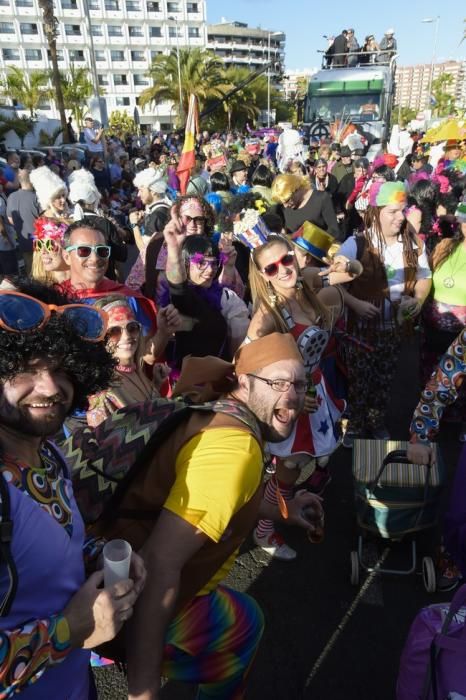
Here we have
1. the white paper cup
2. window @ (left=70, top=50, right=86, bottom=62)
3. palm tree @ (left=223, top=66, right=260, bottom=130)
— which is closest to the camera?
the white paper cup

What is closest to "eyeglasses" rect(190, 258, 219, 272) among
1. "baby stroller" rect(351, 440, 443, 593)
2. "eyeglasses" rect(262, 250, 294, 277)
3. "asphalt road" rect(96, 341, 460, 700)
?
"eyeglasses" rect(262, 250, 294, 277)

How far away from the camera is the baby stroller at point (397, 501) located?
2.54m

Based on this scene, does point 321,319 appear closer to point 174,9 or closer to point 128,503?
point 128,503

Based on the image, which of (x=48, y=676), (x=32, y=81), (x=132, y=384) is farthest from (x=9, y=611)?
(x=32, y=81)

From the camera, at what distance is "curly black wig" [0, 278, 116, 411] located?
3.91ft

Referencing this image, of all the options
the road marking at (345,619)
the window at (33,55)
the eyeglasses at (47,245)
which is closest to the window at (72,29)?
Result: the window at (33,55)

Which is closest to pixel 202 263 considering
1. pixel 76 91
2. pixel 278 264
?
pixel 278 264

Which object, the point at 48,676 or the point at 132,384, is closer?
the point at 48,676

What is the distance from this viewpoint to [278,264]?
2.59 meters

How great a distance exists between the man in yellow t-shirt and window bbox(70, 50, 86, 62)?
66.8 m

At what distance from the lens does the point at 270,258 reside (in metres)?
2.60

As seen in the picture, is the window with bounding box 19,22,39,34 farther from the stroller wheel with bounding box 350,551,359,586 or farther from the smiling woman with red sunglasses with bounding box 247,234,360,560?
the stroller wheel with bounding box 350,551,359,586

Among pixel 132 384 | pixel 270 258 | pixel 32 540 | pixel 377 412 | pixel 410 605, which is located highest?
pixel 270 258

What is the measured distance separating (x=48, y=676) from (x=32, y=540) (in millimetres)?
485
